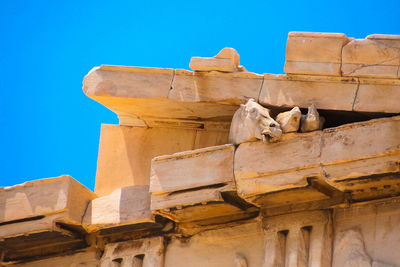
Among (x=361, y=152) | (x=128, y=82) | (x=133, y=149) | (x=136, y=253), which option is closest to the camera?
(x=361, y=152)

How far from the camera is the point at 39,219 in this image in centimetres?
1155

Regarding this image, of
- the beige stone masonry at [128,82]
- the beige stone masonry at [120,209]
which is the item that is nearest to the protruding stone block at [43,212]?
the beige stone masonry at [120,209]

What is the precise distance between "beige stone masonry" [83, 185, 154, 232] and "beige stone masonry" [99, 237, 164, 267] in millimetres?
239

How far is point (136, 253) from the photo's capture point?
451 inches

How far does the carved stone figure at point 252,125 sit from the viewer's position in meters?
10.6

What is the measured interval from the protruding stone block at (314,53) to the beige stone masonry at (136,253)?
81.0 inches

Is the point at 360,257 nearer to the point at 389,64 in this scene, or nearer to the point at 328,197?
the point at 328,197

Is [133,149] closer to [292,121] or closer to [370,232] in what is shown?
[292,121]

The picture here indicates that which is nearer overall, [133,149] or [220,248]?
[220,248]

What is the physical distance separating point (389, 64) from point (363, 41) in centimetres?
33

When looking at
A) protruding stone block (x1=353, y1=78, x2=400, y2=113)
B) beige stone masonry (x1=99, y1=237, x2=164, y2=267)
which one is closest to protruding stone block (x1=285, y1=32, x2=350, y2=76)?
protruding stone block (x1=353, y1=78, x2=400, y2=113)

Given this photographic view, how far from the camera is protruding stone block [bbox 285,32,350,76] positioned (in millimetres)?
10672

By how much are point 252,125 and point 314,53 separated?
82 cm

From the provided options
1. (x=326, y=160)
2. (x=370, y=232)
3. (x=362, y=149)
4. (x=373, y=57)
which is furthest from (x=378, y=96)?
(x=370, y=232)
